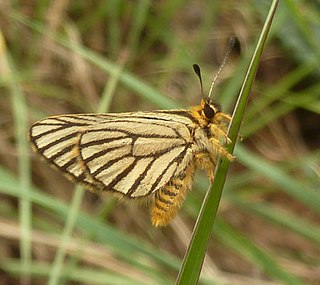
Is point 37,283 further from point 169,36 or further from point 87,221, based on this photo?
point 169,36

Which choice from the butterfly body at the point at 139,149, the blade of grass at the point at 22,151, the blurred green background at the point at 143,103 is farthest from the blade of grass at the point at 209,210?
the blurred green background at the point at 143,103

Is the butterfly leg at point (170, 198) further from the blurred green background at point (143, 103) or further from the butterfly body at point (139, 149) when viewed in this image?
the blurred green background at point (143, 103)

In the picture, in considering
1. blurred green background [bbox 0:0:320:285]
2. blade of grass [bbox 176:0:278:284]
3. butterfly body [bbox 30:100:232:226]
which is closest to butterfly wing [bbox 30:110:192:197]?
butterfly body [bbox 30:100:232:226]

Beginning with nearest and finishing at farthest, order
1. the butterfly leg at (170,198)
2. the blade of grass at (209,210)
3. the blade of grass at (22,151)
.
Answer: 1. the blade of grass at (209,210)
2. the butterfly leg at (170,198)
3. the blade of grass at (22,151)

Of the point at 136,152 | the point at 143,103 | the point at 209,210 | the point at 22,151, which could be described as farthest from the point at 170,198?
the point at 143,103

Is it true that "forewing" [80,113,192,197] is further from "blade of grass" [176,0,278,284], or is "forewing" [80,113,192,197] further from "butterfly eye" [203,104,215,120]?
"blade of grass" [176,0,278,284]

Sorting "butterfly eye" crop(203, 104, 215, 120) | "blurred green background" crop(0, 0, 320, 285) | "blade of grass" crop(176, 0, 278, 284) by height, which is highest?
"blurred green background" crop(0, 0, 320, 285)

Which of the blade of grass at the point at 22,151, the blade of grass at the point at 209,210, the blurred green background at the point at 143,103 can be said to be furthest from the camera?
the blurred green background at the point at 143,103
